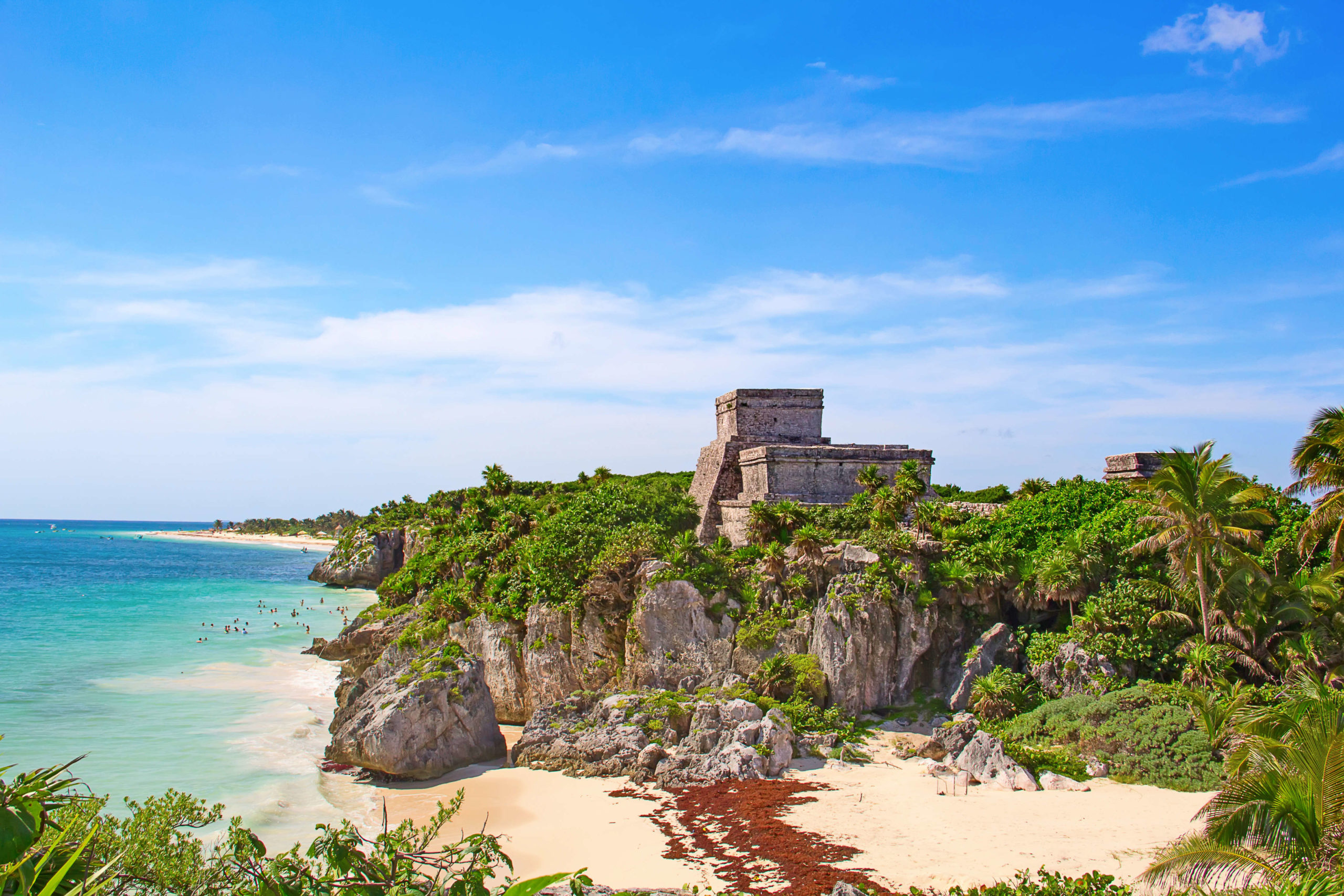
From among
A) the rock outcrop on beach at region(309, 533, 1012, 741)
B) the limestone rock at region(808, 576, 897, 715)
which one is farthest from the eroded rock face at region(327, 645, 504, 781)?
the limestone rock at region(808, 576, 897, 715)

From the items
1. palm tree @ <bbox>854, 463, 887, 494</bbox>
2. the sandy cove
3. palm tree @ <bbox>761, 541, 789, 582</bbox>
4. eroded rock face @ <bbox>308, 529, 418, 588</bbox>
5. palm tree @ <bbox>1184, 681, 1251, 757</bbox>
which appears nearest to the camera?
the sandy cove

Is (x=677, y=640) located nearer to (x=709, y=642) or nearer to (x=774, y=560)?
(x=709, y=642)

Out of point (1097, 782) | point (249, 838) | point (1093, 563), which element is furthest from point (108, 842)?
point (1093, 563)

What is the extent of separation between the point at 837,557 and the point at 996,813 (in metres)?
9.90

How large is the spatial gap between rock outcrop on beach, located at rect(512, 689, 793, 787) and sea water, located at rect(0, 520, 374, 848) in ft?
16.0

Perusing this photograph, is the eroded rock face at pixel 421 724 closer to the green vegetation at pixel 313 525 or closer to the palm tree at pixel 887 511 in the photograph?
the palm tree at pixel 887 511

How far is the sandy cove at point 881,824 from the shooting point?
14398 mm

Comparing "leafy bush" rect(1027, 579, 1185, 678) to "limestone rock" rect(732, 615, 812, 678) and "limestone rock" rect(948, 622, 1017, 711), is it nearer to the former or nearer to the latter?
"limestone rock" rect(948, 622, 1017, 711)

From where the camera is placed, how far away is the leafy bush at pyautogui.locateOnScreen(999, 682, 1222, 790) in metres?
17.6

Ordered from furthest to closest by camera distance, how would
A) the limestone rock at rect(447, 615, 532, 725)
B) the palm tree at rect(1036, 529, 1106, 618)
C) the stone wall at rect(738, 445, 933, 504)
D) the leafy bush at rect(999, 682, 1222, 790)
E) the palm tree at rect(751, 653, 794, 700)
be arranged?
the stone wall at rect(738, 445, 933, 504), the limestone rock at rect(447, 615, 532, 725), the palm tree at rect(751, 653, 794, 700), the palm tree at rect(1036, 529, 1106, 618), the leafy bush at rect(999, 682, 1222, 790)

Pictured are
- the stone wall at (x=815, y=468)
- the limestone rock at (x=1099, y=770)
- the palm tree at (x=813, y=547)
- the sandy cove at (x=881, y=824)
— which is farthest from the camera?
the stone wall at (x=815, y=468)

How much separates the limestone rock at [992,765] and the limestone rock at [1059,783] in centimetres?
20

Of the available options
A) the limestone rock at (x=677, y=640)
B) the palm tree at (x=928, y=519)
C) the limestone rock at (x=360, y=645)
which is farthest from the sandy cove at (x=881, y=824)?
the limestone rock at (x=360, y=645)

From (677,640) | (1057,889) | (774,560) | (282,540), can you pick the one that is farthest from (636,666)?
(282,540)
